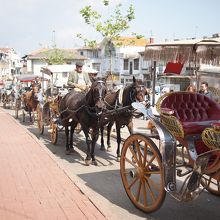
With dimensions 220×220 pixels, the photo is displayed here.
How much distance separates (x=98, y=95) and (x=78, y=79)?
2.55m

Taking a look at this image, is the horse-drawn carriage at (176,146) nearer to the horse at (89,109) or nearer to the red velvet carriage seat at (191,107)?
the red velvet carriage seat at (191,107)

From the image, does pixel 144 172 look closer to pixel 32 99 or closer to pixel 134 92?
pixel 134 92

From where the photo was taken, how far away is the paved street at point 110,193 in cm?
519

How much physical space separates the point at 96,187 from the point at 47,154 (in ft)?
9.48

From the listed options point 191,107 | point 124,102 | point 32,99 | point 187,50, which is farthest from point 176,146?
point 32,99

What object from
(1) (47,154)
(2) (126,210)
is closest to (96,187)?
(2) (126,210)

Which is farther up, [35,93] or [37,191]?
[35,93]

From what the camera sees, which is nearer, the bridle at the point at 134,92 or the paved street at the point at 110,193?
the paved street at the point at 110,193

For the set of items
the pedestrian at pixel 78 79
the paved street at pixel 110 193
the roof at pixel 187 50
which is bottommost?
the paved street at pixel 110 193

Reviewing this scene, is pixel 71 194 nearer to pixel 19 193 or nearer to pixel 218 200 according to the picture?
pixel 19 193

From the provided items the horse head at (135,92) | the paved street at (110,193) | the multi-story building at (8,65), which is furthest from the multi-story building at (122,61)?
the horse head at (135,92)

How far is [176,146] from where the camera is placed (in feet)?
15.6

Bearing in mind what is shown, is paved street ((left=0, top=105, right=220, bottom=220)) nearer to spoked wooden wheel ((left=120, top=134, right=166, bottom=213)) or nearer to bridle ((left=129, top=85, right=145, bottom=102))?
spoked wooden wheel ((left=120, top=134, right=166, bottom=213))

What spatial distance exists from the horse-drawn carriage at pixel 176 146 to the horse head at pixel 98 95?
147 cm
